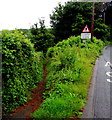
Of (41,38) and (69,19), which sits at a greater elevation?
(69,19)

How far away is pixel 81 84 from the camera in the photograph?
637 centimetres

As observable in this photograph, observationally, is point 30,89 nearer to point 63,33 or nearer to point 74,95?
point 74,95

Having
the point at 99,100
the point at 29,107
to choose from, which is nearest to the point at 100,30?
the point at 99,100

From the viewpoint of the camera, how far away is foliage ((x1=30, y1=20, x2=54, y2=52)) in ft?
51.3

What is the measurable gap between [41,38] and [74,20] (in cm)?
1584

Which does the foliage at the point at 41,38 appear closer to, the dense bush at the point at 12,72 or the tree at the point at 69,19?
the dense bush at the point at 12,72

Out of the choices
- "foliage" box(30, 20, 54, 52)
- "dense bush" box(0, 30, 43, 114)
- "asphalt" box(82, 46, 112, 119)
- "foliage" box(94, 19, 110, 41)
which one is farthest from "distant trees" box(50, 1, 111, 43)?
"dense bush" box(0, 30, 43, 114)

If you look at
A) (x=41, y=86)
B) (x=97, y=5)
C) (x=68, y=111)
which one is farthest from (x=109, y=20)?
(x=68, y=111)

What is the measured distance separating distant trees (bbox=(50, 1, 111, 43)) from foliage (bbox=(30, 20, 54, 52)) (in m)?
13.1

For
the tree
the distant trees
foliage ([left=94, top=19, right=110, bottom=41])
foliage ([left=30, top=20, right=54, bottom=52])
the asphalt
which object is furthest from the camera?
the tree

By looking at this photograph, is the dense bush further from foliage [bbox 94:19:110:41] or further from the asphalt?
foliage [bbox 94:19:110:41]

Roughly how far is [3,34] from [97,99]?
3531 millimetres

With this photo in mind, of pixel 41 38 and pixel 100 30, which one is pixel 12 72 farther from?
pixel 100 30

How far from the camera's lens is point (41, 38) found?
15.8 m
